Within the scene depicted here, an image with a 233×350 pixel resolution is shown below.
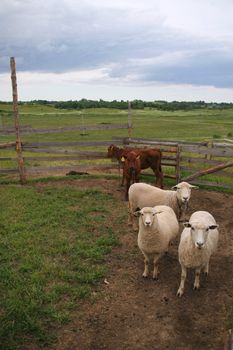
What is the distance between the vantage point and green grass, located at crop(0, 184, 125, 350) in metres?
5.10

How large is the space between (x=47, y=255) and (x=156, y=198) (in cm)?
291

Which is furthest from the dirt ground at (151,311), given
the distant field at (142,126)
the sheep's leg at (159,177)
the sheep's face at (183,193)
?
the distant field at (142,126)

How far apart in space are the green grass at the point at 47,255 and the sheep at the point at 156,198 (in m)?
0.83

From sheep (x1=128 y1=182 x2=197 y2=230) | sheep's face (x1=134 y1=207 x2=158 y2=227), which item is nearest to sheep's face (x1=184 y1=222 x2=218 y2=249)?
sheep's face (x1=134 y1=207 x2=158 y2=227)

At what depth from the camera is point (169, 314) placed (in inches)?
211

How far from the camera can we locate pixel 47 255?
23.6ft

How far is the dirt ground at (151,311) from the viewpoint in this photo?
188 inches

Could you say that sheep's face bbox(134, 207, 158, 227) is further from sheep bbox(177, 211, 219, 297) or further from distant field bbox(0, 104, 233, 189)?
distant field bbox(0, 104, 233, 189)

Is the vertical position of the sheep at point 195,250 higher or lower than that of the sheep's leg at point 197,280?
higher

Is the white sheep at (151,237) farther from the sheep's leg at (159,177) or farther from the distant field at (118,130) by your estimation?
the distant field at (118,130)

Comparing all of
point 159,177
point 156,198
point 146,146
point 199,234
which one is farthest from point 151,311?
point 146,146

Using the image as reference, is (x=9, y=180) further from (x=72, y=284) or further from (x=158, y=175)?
(x=72, y=284)

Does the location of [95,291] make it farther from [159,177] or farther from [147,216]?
[159,177]

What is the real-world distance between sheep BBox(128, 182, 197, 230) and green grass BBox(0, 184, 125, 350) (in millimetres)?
835
